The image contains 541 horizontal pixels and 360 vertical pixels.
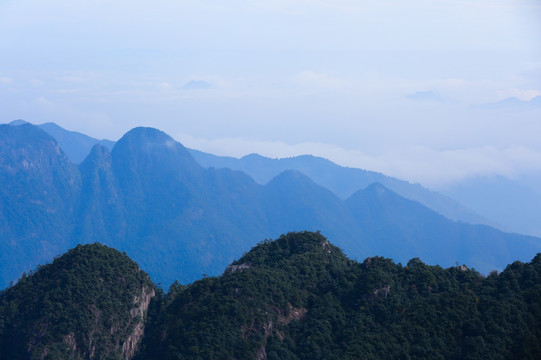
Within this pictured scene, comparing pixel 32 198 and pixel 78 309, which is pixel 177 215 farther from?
pixel 78 309

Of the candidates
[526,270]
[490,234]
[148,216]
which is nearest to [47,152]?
[148,216]

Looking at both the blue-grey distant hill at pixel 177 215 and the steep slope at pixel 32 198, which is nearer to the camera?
the steep slope at pixel 32 198

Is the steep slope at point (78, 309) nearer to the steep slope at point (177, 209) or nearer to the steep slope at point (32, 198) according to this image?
the steep slope at point (177, 209)

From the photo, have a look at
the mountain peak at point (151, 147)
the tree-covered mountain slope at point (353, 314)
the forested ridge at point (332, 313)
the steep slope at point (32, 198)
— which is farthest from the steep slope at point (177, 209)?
the tree-covered mountain slope at point (353, 314)

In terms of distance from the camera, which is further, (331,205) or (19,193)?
(331,205)

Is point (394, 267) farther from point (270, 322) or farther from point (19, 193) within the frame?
point (19, 193)
